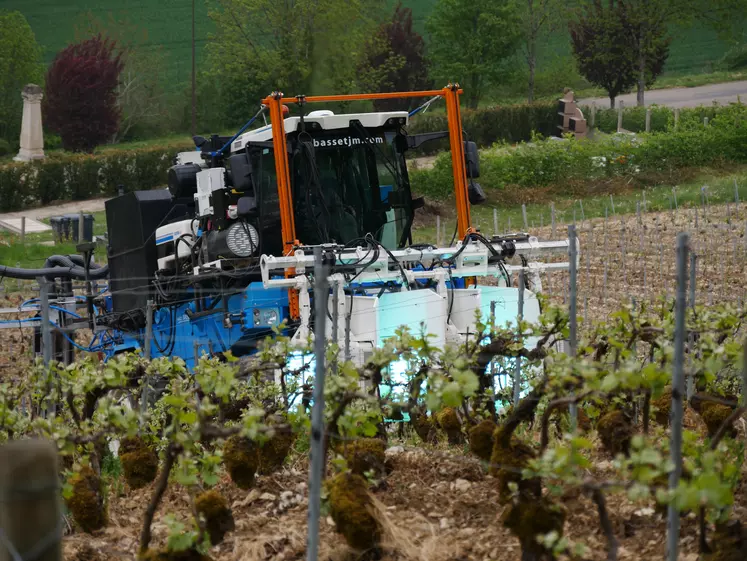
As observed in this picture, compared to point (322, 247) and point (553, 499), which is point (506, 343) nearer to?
point (553, 499)

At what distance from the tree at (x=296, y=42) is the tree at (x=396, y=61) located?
1924mm

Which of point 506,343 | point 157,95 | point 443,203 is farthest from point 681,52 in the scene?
point 506,343

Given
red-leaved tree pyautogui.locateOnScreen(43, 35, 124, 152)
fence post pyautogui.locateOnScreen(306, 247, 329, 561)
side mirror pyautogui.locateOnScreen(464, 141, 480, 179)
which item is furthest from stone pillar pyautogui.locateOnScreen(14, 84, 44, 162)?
fence post pyautogui.locateOnScreen(306, 247, 329, 561)

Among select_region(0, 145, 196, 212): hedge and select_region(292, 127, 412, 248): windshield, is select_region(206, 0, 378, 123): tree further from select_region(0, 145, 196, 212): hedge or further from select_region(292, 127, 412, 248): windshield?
select_region(292, 127, 412, 248): windshield

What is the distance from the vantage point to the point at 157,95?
5541 centimetres

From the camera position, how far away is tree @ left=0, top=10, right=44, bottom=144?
5188 centimetres

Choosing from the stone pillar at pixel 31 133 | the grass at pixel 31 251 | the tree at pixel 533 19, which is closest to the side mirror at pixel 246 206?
the grass at pixel 31 251

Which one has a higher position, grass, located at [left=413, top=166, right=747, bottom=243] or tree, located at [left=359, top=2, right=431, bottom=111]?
tree, located at [left=359, top=2, right=431, bottom=111]

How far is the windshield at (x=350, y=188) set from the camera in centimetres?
1116

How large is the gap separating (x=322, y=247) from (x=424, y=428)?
7.84 ft

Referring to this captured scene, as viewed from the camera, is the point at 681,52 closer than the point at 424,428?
No

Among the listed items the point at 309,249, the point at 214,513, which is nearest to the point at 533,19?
the point at 309,249

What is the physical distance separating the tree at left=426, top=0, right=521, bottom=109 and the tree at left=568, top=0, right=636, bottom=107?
2.89m

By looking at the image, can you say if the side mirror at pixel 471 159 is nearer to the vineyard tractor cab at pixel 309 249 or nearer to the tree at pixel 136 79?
the vineyard tractor cab at pixel 309 249
